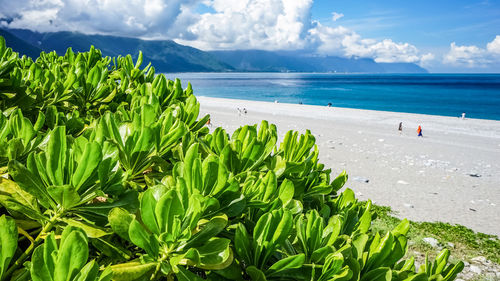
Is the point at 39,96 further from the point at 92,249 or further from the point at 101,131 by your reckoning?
the point at 92,249

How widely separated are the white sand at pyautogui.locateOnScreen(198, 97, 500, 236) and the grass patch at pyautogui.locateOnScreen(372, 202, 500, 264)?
40.3 inches

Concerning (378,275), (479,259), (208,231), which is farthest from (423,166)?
(208,231)

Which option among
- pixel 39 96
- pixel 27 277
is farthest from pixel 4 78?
pixel 27 277

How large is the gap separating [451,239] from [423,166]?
7781 mm

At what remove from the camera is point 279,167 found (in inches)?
40.0

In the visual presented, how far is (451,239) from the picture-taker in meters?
6.66

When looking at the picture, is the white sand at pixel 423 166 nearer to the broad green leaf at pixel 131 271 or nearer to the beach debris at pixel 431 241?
the beach debris at pixel 431 241

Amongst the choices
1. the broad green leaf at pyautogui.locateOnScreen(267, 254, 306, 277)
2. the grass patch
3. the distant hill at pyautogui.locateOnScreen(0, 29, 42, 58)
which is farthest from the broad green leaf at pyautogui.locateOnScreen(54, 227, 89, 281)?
the distant hill at pyautogui.locateOnScreen(0, 29, 42, 58)

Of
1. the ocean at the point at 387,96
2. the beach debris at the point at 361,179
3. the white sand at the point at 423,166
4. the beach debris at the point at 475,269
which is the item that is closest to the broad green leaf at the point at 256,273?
the beach debris at the point at 475,269

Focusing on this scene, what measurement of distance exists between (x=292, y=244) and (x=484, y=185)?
13.8 meters

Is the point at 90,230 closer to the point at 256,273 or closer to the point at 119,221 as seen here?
the point at 119,221

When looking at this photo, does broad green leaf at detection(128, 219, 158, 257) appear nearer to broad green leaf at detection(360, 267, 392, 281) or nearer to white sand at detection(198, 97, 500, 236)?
broad green leaf at detection(360, 267, 392, 281)

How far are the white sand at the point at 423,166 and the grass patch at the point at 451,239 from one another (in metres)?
1.02

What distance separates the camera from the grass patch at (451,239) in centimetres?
602
